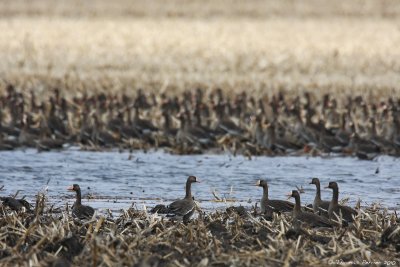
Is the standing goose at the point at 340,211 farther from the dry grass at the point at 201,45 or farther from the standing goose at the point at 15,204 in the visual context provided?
the dry grass at the point at 201,45

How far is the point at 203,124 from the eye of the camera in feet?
77.2

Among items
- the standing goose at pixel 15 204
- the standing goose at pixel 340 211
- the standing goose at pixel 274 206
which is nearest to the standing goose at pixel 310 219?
the standing goose at pixel 340 211

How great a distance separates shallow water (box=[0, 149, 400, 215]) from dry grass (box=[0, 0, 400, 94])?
370 inches

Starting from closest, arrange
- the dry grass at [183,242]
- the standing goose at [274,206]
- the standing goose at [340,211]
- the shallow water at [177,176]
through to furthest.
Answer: the dry grass at [183,242]
the standing goose at [340,211]
the standing goose at [274,206]
the shallow water at [177,176]

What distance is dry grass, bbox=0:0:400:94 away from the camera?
31.0m

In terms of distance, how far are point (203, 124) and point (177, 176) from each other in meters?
5.84

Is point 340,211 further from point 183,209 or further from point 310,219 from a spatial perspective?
point 183,209

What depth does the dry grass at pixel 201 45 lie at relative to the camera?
31.0 metres

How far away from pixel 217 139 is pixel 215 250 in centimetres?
1112

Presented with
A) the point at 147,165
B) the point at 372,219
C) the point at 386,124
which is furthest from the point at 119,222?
the point at 386,124

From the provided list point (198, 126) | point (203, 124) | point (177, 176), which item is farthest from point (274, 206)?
point (203, 124)

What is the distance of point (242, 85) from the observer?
99.6 ft

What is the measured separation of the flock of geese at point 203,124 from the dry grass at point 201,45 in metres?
3.58

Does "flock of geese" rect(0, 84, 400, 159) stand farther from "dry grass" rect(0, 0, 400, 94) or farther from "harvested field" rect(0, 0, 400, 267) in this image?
"dry grass" rect(0, 0, 400, 94)
